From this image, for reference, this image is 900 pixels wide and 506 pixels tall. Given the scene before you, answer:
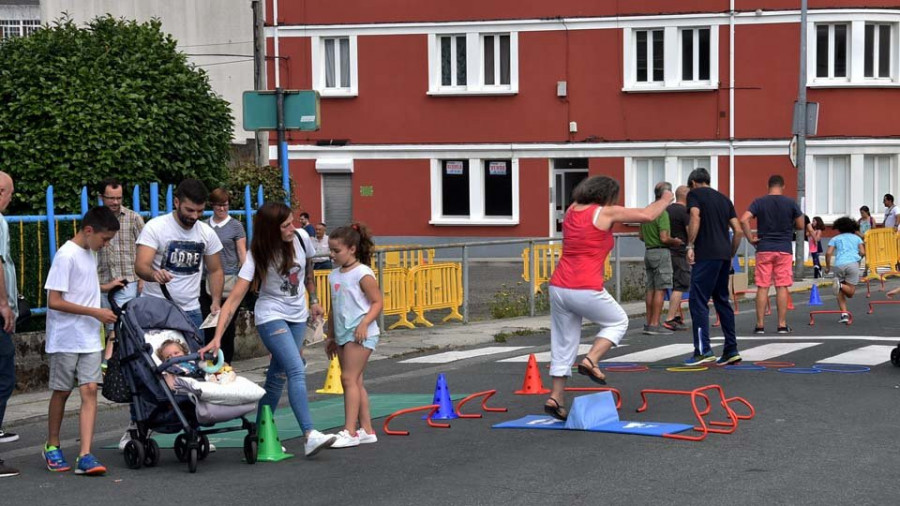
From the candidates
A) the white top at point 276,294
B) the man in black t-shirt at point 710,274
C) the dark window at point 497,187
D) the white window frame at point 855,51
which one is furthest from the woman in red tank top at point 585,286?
the dark window at point 497,187

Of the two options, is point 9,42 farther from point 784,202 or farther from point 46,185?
Result: point 784,202

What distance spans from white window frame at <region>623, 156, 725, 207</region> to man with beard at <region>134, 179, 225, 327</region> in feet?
87.5

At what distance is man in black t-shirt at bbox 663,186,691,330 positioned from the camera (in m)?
17.3

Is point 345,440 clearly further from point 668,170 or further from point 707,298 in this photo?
point 668,170

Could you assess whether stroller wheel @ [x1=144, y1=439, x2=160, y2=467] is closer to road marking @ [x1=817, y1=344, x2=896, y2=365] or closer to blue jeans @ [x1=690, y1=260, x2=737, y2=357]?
blue jeans @ [x1=690, y1=260, x2=737, y2=357]

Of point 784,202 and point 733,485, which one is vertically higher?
point 784,202

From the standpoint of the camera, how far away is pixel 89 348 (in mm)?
8820

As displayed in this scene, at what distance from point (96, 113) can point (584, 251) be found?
618 cm

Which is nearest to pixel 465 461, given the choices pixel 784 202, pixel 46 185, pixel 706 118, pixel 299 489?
A: pixel 299 489

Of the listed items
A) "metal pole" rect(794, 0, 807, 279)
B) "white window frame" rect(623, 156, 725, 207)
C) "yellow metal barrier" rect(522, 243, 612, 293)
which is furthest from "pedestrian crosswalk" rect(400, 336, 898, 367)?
"white window frame" rect(623, 156, 725, 207)

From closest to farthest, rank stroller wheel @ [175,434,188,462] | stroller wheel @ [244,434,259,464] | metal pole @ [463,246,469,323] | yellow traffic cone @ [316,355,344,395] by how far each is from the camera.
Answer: stroller wheel @ [175,434,188,462]
stroller wheel @ [244,434,259,464]
yellow traffic cone @ [316,355,344,395]
metal pole @ [463,246,469,323]

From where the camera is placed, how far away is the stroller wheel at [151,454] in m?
8.82

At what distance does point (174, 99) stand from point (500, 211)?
23978mm

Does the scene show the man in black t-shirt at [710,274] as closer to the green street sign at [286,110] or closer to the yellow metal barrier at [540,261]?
the green street sign at [286,110]
